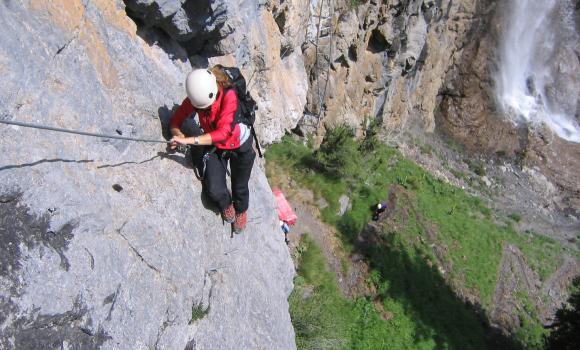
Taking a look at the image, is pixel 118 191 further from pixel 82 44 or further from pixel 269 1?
pixel 269 1

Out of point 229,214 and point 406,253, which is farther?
point 406,253

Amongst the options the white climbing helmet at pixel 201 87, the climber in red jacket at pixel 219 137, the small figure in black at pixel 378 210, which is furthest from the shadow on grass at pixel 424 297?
the white climbing helmet at pixel 201 87

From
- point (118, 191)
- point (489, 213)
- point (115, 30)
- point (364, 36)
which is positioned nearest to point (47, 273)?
point (118, 191)

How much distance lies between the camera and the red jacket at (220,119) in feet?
19.3

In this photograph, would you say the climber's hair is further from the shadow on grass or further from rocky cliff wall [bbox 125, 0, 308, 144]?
the shadow on grass

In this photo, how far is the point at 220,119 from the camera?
5949 mm

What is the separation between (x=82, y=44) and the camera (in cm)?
545

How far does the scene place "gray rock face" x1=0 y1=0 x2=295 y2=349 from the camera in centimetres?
419

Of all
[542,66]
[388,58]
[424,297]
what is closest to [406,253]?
[424,297]

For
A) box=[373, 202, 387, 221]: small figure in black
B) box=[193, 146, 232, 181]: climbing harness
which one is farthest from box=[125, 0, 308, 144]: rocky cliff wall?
box=[373, 202, 387, 221]: small figure in black

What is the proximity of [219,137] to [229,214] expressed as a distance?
5.51ft

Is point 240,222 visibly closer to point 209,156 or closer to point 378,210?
point 209,156

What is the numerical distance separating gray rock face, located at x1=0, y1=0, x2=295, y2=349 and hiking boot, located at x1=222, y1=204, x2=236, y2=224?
0.12 meters

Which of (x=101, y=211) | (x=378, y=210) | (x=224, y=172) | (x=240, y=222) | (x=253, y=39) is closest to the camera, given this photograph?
(x=101, y=211)
